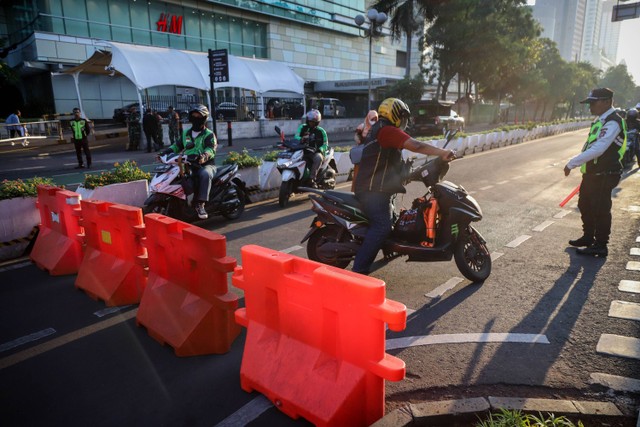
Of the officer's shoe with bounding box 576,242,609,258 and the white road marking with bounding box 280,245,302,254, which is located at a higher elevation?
the officer's shoe with bounding box 576,242,609,258

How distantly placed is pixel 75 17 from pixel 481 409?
1249 inches

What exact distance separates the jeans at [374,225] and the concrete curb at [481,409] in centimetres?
184

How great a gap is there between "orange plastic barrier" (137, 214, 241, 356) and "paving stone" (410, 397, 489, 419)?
1506 mm

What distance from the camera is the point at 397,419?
2.59 m

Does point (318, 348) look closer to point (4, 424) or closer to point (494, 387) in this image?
point (494, 387)

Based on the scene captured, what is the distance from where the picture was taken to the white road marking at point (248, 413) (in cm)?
276

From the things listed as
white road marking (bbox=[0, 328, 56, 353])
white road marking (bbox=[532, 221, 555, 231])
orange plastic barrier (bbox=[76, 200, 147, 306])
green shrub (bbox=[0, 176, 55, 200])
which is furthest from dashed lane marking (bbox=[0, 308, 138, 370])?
white road marking (bbox=[532, 221, 555, 231])

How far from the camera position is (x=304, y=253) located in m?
6.19

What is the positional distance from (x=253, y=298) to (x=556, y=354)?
245 cm

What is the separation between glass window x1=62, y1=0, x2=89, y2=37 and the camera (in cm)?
2656

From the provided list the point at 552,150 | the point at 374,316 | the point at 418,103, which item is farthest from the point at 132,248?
the point at 418,103

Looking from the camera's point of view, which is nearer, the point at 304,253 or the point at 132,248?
the point at 132,248

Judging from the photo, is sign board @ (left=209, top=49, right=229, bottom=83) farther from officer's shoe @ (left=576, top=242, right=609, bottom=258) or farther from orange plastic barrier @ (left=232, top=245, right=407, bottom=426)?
orange plastic barrier @ (left=232, top=245, right=407, bottom=426)

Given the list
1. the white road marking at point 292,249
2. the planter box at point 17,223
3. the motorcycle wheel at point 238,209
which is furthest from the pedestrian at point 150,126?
the white road marking at point 292,249
